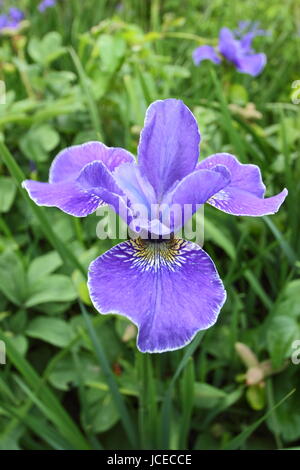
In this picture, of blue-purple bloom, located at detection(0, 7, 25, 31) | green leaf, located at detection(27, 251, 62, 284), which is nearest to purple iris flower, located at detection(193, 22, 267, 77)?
green leaf, located at detection(27, 251, 62, 284)

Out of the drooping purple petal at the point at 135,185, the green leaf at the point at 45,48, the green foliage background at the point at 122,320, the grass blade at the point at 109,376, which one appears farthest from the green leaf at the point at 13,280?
the green leaf at the point at 45,48

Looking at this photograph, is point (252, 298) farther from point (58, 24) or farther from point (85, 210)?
point (58, 24)

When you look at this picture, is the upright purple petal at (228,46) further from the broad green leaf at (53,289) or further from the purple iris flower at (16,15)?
the purple iris flower at (16,15)

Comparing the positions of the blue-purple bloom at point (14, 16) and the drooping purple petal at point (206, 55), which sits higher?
the blue-purple bloom at point (14, 16)

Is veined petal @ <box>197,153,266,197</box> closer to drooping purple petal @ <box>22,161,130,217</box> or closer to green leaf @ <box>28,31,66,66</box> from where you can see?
drooping purple petal @ <box>22,161,130,217</box>

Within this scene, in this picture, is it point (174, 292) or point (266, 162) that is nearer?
point (174, 292)
